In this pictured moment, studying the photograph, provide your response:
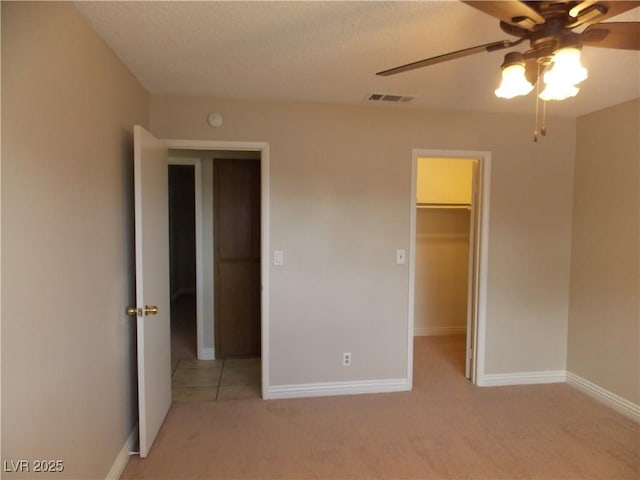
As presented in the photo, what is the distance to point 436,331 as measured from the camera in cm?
470

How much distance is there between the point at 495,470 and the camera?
2168 millimetres

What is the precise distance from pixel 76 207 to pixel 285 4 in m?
1.25

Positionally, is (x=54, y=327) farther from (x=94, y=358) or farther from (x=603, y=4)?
(x=603, y=4)

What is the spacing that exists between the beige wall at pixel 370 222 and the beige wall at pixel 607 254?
129 millimetres

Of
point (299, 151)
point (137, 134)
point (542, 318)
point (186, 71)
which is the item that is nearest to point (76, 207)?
point (137, 134)

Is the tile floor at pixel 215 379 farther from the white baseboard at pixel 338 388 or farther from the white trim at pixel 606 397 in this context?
the white trim at pixel 606 397

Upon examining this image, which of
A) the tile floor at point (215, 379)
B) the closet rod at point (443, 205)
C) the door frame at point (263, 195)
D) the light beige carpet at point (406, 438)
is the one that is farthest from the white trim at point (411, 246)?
the closet rod at point (443, 205)

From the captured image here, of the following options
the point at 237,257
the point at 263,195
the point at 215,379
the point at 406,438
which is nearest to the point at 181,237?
the point at 237,257

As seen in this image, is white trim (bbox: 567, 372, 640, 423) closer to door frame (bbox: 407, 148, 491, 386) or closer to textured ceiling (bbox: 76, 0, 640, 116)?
door frame (bbox: 407, 148, 491, 386)

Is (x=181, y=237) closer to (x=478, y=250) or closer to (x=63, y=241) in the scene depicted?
(x=478, y=250)

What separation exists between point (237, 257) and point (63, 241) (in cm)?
238

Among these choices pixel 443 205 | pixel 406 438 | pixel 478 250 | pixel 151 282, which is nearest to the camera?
pixel 151 282

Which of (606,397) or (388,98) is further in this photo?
(606,397)

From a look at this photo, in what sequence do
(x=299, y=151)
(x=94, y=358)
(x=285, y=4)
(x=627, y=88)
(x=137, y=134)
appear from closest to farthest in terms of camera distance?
(x=285, y=4) → (x=94, y=358) → (x=137, y=134) → (x=627, y=88) → (x=299, y=151)
